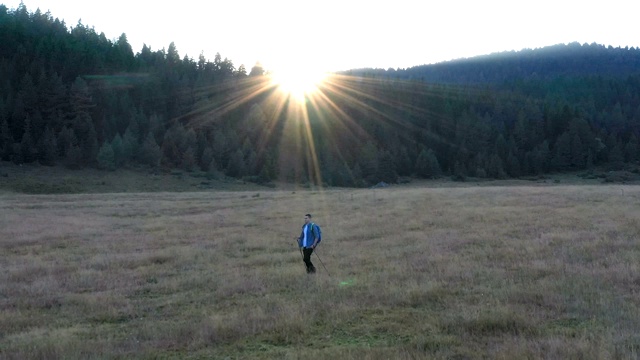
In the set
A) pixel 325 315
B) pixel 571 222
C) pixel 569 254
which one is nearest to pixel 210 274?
pixel 325 315

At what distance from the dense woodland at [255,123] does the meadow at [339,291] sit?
196ft

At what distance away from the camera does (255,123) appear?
333 ft

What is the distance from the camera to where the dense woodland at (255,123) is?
278 feet

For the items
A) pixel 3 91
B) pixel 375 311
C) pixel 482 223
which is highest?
pixel 3 91

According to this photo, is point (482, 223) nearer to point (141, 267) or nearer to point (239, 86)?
point (141, 267)

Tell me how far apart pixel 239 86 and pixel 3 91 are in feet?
151

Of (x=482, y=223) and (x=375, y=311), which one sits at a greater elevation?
(x=375, y=311)

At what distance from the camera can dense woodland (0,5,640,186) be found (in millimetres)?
84625

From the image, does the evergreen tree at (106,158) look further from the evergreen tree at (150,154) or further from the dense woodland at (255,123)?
the evergreen tree at (150,154)

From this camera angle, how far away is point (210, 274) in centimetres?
1505

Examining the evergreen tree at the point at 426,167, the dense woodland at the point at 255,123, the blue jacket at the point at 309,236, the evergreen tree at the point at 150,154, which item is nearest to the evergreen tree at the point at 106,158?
the dense woodland at the point at 255,123

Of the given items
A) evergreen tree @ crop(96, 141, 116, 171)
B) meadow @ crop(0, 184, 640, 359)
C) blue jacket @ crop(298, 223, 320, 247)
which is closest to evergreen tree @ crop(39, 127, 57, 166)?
evergreen tree @ crop(96, 141, 116, 171)

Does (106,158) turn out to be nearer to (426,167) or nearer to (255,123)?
(255,123)

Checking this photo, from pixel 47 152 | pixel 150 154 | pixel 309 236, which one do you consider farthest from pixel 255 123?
pixel 309 236
